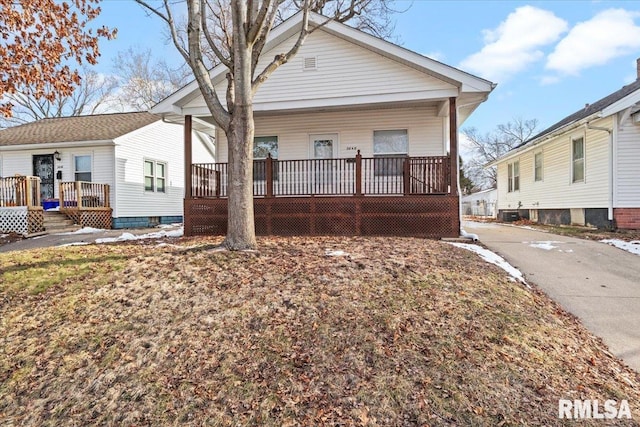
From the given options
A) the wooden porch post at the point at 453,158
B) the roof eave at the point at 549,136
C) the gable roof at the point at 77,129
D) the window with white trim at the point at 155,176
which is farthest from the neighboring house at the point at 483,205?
the gable roof at the point at 77,129

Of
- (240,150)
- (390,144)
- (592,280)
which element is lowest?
(592,280)

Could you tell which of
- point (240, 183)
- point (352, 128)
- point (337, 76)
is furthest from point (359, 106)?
point (240, 183)

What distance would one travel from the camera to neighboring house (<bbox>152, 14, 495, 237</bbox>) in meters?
8.72

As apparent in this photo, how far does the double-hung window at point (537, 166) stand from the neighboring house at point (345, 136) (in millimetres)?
6903

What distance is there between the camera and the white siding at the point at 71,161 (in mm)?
14297

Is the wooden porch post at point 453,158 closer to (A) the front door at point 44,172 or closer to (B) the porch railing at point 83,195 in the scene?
(B) the porch railing at point 83,195

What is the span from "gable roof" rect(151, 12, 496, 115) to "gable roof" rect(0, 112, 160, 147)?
5.97 meters

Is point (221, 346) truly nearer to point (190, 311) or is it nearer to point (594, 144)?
point (190, 311)

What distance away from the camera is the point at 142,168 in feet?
51.2

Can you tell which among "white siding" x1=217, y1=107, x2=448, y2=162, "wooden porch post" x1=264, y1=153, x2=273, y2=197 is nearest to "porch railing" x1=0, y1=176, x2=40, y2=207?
"white siding" x1=217, y1=107, x2=448, y2=162

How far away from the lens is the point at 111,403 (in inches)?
115

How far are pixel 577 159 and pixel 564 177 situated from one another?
0.90 metres

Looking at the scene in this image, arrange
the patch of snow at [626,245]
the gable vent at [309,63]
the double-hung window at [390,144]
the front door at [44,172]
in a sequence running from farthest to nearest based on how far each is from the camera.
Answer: the front door at [44,172]
the double-hung window at [390,144]
the gable vent at [309,63]
the patch of snow at [626,245]

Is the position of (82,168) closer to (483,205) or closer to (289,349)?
(289,349)
